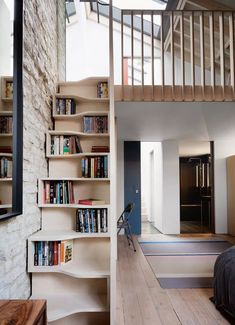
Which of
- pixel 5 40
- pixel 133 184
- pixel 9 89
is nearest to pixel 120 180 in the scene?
pixel 133 184

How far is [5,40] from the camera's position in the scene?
1.65 meters

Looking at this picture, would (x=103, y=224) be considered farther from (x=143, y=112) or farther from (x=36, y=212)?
(x=143, y=112)

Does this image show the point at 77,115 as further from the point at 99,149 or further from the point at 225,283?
the point at 225,283

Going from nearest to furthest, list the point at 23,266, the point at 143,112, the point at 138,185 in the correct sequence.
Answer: the point at 23,266 → the point at 143,112 → the point at 138,185

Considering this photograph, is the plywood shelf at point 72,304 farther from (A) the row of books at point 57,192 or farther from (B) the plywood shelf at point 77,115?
(B) the plywood shelf at point 77,115

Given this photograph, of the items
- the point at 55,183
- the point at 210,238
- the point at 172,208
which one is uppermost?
the point at 55,183

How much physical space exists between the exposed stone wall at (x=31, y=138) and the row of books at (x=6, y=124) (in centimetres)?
36

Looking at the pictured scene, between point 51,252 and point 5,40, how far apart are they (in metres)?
1.58

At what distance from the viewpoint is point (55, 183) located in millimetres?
2535

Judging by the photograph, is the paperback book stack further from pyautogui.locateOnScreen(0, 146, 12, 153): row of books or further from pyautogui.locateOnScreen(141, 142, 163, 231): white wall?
pyautogui.locateOnScreen(141, 142, 163, 231): white wall

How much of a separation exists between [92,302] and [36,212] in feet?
2.90

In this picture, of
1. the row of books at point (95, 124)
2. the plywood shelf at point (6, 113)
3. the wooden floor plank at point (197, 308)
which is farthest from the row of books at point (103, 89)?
the wooden floor plank at point (197, 308)

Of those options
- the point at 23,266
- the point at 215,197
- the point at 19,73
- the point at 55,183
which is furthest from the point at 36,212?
the point at 215,197

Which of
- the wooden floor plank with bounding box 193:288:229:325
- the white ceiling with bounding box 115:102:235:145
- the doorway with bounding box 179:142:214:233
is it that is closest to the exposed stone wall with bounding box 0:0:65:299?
the white ceiling with bounding box 115:102:235:145
